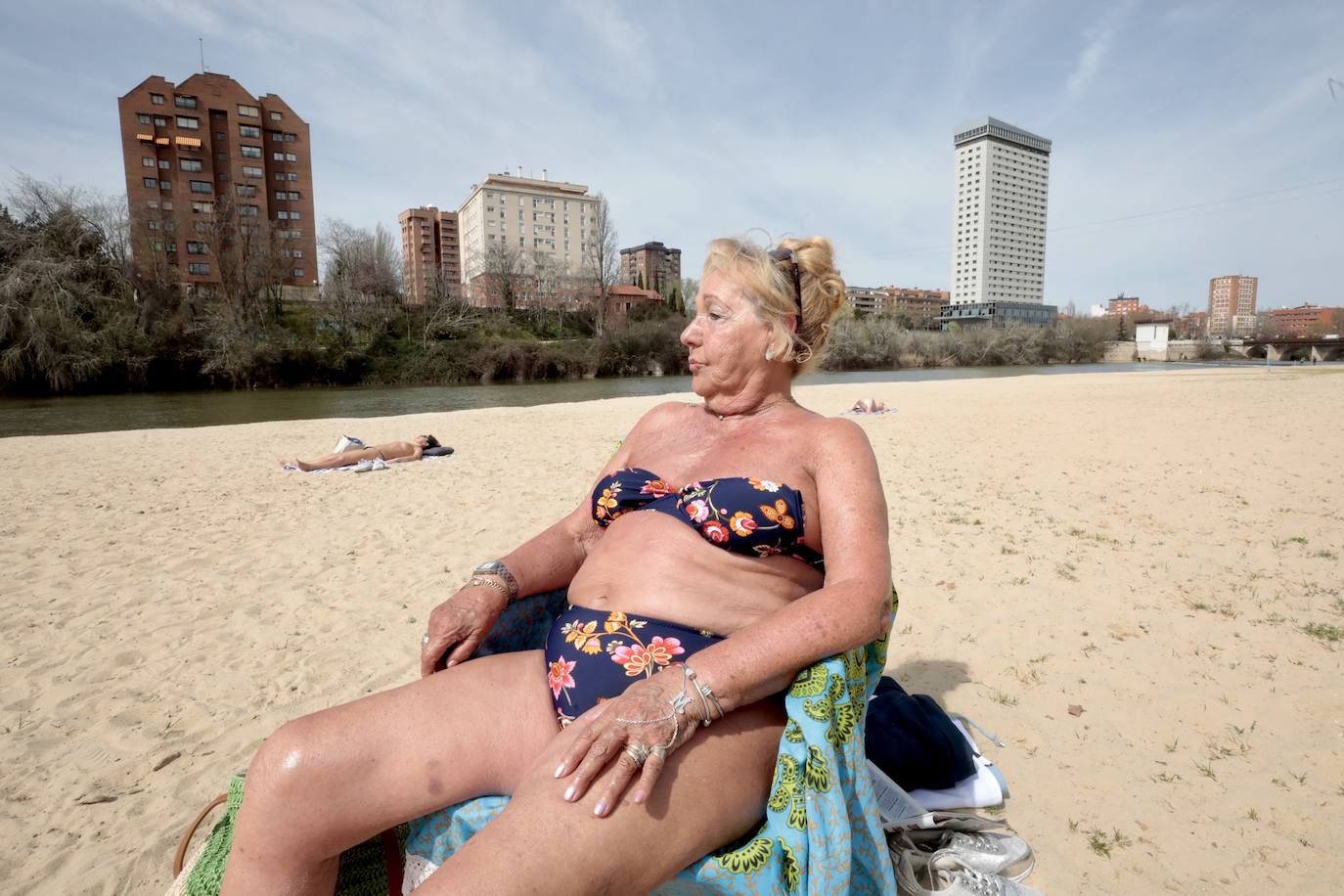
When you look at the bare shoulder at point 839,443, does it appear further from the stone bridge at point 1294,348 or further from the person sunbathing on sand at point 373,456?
the stone bridge at point 1294,348

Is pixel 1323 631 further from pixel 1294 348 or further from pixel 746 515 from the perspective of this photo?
pixel 1294 348

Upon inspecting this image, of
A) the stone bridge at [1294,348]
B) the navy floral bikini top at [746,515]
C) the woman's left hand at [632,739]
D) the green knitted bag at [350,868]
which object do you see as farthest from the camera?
the stone bridge at [1294,348]

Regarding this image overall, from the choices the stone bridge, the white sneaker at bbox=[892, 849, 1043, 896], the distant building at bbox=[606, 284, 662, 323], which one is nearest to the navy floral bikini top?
the white sneaker at bbox=[892, 849, 1043, 896]

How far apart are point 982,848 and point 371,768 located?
1.72 m

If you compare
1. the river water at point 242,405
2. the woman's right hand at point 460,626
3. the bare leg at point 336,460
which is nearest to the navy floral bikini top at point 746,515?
the woman's right hand at point 460,626

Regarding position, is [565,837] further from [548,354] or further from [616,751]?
[548,354]

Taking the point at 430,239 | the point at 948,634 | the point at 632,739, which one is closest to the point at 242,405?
the point at 948,634

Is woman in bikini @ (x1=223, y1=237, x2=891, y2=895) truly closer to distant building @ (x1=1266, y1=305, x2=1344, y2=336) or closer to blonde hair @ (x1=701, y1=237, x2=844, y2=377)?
blonde hair @ (x1=701, y1=237, x2=844, y2=377)

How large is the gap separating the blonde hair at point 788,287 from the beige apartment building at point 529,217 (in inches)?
3676

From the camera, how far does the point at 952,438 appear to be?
37.9 feet

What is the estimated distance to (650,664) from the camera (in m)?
1.52

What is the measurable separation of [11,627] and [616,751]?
4.70 meters

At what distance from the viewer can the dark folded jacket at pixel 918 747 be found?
222cm

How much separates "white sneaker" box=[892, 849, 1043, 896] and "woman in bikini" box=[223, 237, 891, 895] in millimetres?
698
